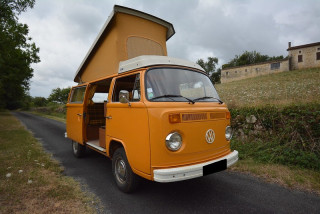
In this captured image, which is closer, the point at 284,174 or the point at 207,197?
the point at 207,197

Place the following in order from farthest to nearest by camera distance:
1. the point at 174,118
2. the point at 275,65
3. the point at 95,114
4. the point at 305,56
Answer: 1. the point at 275,65
2. the point at 305,56
3. the point at 95,114
4. the point at 174,118

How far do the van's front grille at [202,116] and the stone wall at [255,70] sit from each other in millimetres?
39033

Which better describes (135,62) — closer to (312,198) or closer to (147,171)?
(147,171)

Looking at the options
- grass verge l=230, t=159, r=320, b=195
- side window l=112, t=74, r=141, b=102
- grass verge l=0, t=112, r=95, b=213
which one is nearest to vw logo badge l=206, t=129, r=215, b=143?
side window l=112, t=74, r=141, b=102

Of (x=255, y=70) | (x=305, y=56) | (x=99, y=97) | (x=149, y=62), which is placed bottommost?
(x=99, y=97)

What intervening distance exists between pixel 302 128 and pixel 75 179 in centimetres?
554

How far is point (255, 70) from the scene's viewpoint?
123 ft

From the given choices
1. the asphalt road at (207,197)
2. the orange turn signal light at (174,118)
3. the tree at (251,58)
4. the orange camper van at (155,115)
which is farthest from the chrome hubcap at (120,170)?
the tree at (251,58)

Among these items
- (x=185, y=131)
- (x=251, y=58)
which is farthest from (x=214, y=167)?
(x=251, y=58)

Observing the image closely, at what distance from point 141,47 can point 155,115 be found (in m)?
2.46

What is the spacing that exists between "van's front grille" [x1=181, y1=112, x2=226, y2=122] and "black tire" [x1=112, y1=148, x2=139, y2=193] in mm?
1310

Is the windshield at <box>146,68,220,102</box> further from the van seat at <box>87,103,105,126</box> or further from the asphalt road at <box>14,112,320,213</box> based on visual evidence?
the van seat at <box>87,103,105,126</box>

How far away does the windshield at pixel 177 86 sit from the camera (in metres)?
2.93

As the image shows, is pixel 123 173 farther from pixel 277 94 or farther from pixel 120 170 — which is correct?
pixel 277 94
